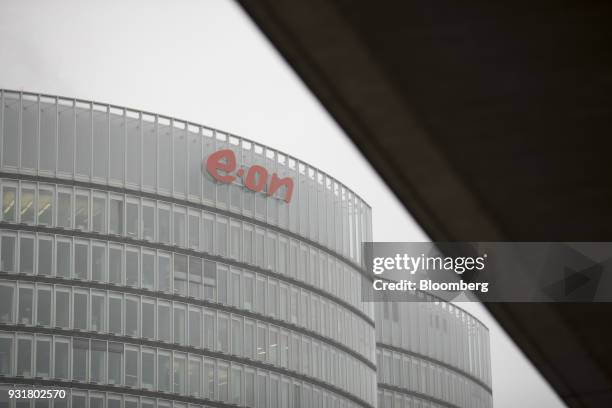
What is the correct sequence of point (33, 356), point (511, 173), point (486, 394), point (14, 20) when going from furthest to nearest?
point (14, 20), point (486, 394), point (33, 356), point (511, 173)

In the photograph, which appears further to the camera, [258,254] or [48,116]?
[258,254]

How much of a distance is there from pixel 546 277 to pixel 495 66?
3.51 m

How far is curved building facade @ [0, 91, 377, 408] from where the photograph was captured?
48031 mm

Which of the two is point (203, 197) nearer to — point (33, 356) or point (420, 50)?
point (33, 356)

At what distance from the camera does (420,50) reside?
6258 millimetres

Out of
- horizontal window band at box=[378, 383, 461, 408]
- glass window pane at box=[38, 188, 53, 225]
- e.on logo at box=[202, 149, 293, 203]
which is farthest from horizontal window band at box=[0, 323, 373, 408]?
e.on logo at box=[202, 149, 293, 203]

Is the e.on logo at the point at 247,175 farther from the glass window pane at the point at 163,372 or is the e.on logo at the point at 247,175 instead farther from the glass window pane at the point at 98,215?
the glass window pane at the point at 163,372

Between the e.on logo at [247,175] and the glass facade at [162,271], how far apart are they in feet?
1.52

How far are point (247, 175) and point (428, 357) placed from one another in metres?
22.7

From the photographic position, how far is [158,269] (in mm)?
51312

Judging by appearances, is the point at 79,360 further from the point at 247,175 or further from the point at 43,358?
the point at 247,175

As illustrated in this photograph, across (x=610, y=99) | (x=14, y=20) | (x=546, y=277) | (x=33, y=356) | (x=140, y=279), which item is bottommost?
(x=546, y=277)

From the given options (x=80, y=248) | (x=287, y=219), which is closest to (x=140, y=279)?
(x=80, y=248)

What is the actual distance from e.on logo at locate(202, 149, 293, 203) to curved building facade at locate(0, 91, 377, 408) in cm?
8
